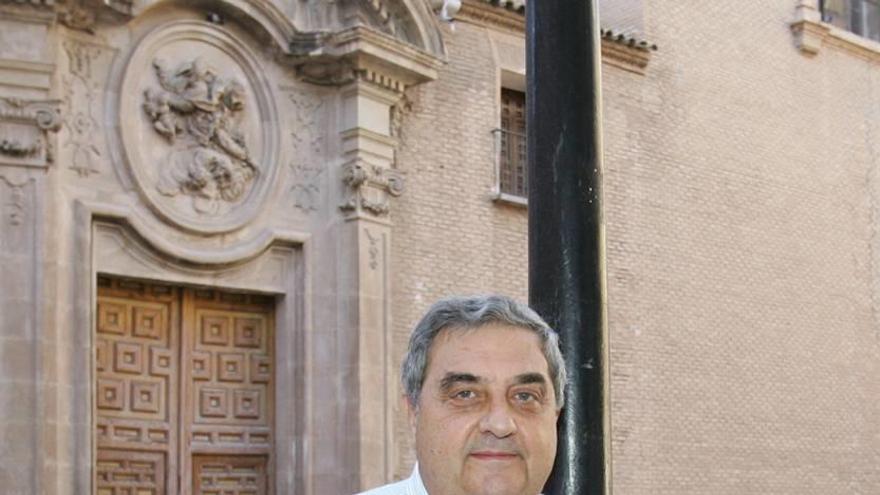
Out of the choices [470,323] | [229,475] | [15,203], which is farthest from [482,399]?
[229,475]

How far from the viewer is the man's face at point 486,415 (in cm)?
281

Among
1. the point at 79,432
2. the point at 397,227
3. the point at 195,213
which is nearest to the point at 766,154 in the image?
the point at 397,227

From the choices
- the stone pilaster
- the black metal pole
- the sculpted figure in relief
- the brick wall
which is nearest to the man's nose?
the black metal pole

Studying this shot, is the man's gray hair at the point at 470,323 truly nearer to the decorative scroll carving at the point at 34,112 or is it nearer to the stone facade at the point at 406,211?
the stone facade at the point at 406,211

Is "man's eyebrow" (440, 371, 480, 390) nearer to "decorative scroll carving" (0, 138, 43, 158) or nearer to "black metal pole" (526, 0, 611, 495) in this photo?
"black metal pole" (526, 0, 611, 495)

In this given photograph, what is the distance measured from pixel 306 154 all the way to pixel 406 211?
116cm

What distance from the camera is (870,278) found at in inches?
802

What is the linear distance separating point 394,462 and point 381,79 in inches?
139

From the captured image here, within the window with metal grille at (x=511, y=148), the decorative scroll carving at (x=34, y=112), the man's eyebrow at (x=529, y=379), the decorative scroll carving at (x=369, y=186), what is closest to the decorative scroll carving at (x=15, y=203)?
the decorative scroll carving at (x=34, y=112)

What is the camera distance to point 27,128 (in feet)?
39.5

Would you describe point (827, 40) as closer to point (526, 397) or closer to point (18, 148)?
point (18, 148)

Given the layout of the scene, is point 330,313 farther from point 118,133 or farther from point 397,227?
point 118,133

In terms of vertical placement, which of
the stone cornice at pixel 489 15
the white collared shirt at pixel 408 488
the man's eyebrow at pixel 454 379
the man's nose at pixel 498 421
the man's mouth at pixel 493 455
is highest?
the stone cornice at pixel 489 15

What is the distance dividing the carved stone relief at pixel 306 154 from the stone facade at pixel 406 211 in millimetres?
21
